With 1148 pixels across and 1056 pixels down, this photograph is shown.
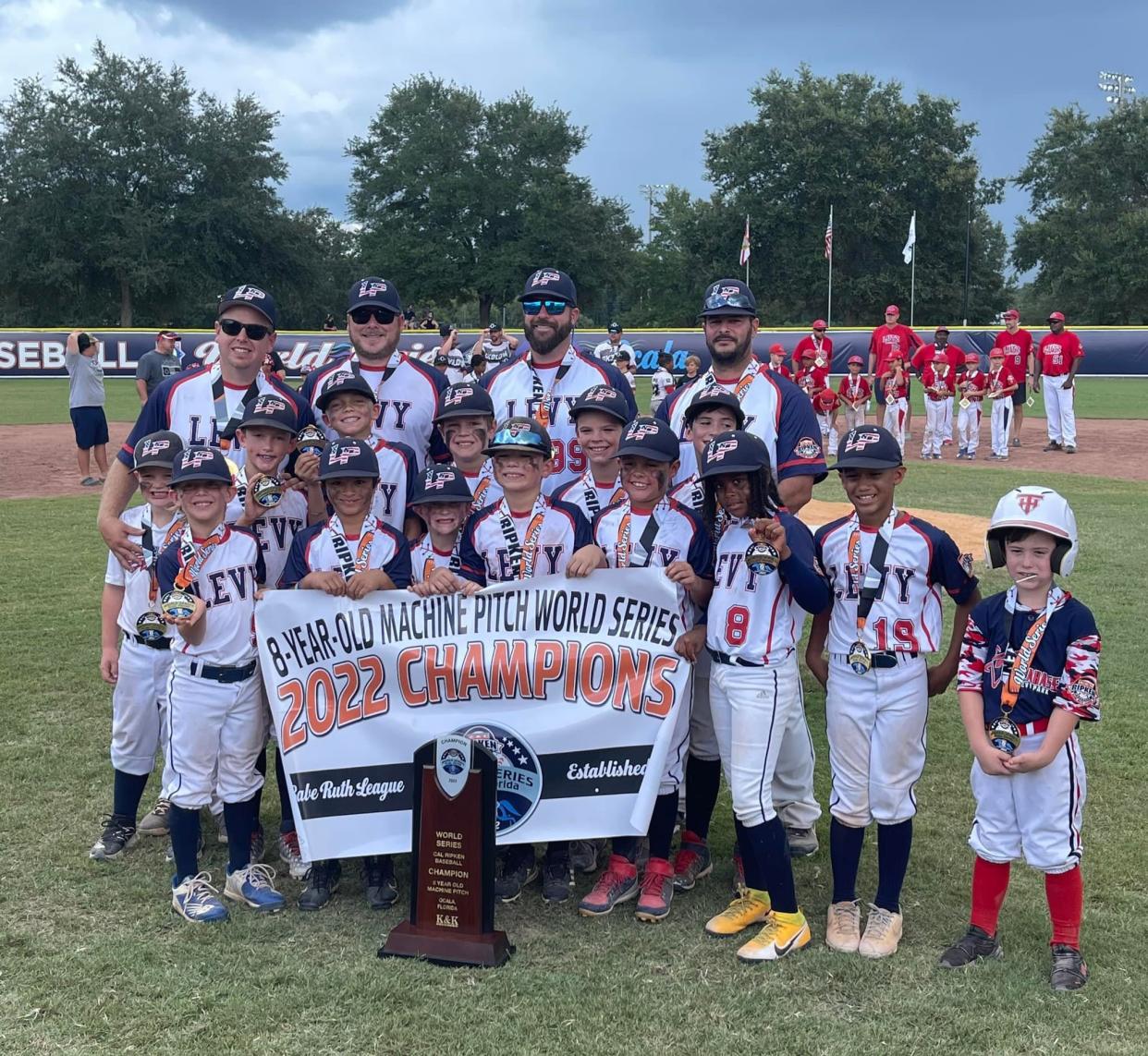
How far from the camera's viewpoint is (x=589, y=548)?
459cm

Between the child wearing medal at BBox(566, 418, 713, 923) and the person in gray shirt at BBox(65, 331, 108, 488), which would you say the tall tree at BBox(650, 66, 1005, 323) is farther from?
the child wearing medal at BBox(566, 418, 713, 923)

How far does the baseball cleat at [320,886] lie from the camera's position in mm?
4605

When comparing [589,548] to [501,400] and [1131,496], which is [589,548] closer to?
[501,400]

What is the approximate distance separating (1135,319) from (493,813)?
202 feet

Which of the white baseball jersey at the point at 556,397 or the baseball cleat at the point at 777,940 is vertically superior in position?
the white baseball jersey at the point at 556,397

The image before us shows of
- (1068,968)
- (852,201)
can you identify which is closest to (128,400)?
(1068,968)

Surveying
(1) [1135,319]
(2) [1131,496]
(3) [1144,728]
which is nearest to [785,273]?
(1) [1135,319]

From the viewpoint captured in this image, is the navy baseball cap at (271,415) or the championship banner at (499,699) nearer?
the championship banner at (499,699)

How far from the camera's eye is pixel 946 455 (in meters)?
20.1

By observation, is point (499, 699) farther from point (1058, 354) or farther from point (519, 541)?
point (1058, 354)

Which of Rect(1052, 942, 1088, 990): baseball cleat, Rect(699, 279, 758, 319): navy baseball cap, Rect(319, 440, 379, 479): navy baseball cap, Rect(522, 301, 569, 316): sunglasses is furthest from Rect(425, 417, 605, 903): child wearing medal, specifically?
Rect(1052, 942, 1088, 990): baseball cleat

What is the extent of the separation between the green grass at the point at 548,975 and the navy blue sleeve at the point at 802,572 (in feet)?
4.30

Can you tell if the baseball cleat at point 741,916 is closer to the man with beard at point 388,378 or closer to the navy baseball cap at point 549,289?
the man with beard at point 388,378

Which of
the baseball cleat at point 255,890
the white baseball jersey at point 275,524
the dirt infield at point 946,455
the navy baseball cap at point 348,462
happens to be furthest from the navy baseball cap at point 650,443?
the dirt infield at point 946,455
